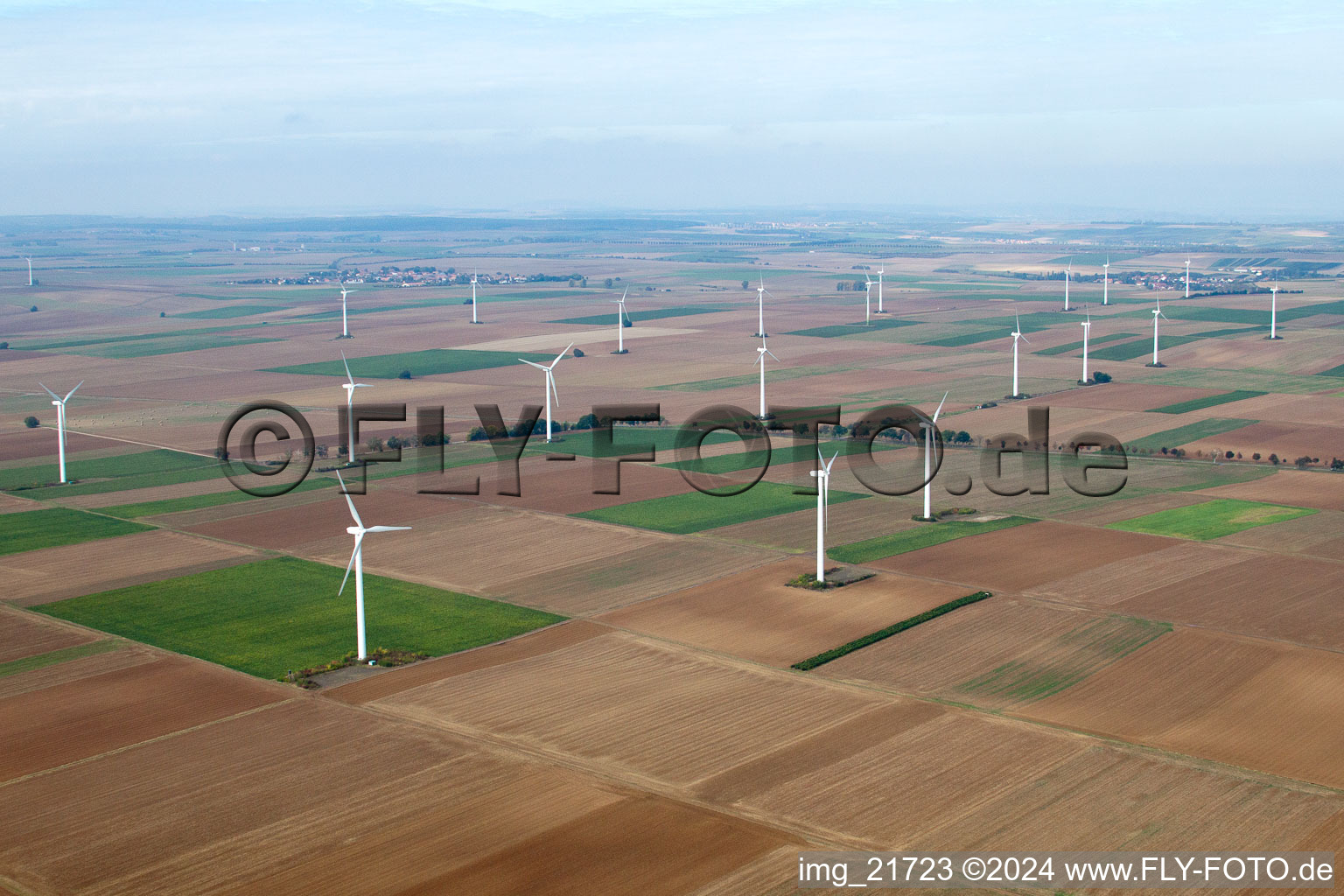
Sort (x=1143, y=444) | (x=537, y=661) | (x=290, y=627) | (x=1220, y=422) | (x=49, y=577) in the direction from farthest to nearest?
1. (x=1220, y=422)
2. (x=1143, y=444)
3. (x=49, y=577)
4. (x=290, y=627)
5. (x=537, y=661)

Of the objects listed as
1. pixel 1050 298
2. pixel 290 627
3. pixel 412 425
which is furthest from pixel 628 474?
pixel 1050 298

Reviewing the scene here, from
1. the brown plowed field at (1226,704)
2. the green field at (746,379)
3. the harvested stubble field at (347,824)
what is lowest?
the harvested stubble field at (347,824)

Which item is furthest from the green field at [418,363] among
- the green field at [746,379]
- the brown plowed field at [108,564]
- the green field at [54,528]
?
the brown plowed field at [108,564]

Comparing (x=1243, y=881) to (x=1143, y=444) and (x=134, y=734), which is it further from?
(x=1143, y=444)

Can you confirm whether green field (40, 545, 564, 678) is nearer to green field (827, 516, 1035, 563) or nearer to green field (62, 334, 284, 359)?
green field (827, 516, 1035, 563)

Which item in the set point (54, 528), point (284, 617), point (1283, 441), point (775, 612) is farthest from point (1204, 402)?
point (54, 528)

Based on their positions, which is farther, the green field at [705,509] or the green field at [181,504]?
the green field at [181,504]

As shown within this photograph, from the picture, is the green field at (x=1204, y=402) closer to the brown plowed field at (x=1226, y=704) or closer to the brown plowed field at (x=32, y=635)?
the brown plowed field at (x=1226, y=704)
